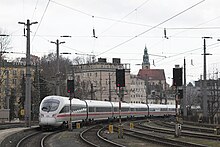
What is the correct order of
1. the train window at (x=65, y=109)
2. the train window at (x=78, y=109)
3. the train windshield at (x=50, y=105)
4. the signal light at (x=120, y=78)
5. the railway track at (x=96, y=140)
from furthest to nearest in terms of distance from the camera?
the train window at (x=78, y=109)
the train window at (x=65, y=109)
the train windshield at (x=50, y=105)
the signal light at (x=120, y=78)
the railway track at (x=96, y=140)

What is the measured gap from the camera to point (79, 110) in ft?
140

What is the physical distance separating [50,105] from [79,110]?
740 centimetres

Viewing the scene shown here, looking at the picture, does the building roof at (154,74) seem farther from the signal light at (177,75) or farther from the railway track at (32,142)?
the railway track at (32,142)

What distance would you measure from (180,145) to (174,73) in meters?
8.30

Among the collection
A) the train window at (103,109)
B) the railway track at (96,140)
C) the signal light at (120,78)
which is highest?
the signal light at (120,78)

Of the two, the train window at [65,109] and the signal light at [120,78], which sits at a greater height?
the signal light at [120,78]

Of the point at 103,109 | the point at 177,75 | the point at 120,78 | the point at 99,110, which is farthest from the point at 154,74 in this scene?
the point at 120,78

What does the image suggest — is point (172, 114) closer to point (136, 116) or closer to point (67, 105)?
point (136, 116)

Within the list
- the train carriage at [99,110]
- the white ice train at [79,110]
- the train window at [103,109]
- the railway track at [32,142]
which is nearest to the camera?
the railway track at [32,142]

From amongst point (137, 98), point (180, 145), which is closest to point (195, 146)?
point (180, 145)

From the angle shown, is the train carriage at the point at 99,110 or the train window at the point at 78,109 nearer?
the train window at the point at 78,109

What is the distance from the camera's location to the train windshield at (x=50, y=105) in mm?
35406

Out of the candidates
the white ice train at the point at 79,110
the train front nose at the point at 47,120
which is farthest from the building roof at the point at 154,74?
the train front nose at the point at 47,120

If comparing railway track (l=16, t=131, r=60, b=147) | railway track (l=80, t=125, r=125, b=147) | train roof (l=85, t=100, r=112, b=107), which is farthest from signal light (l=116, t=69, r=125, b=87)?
train roof (l=85, t=100, r=112, b=107)
